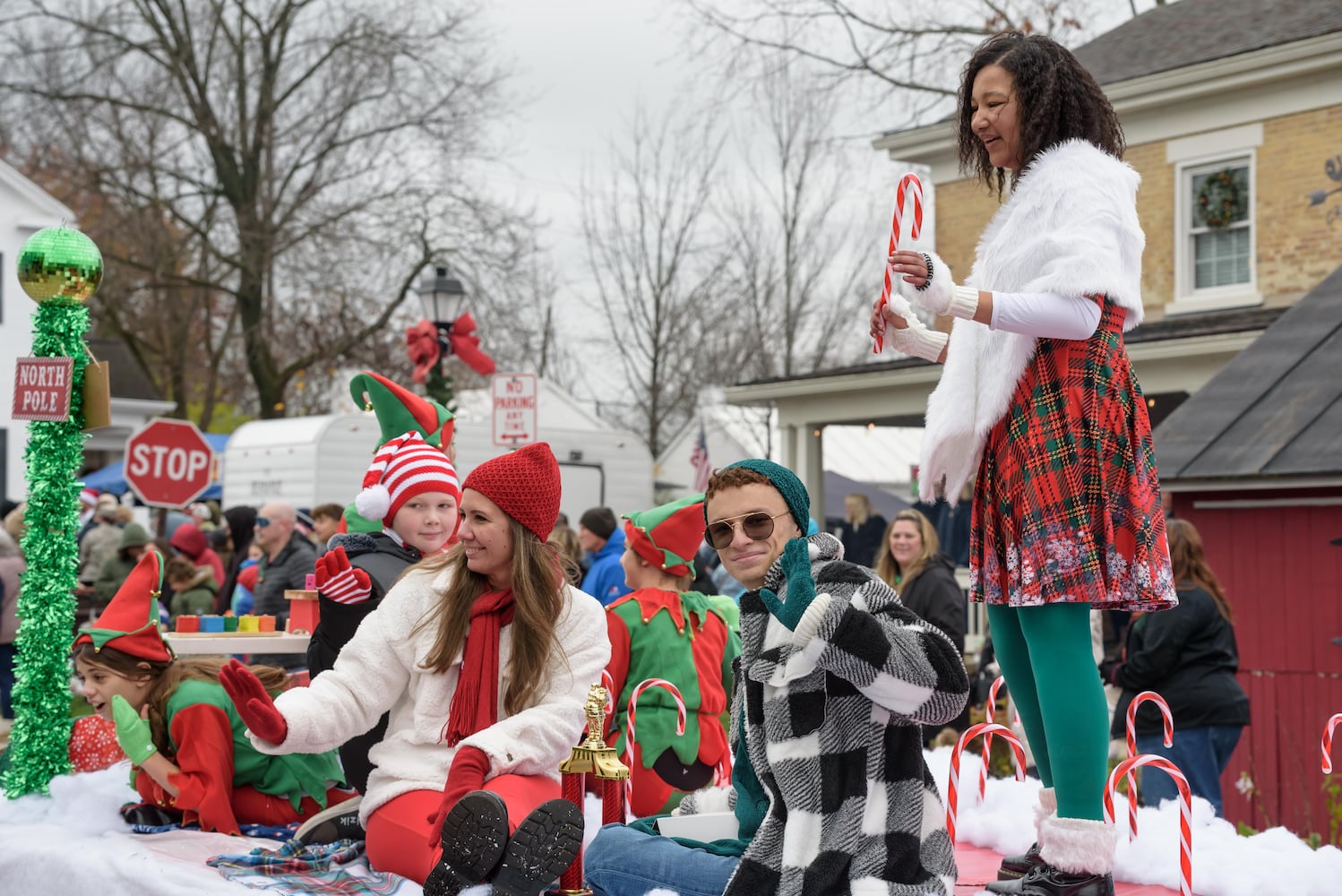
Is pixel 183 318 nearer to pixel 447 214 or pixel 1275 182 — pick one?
pixel 447 214

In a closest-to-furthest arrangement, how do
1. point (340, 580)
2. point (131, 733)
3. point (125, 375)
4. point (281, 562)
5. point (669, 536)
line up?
point (340, 580) → point (131, 733) → point (669, 536) → point (281, 562) → point (125, 375)

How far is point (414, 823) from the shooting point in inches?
165

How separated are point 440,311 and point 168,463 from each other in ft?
10.3

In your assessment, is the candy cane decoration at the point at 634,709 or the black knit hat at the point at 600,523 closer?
the candy cane decoration at the point at 634,709

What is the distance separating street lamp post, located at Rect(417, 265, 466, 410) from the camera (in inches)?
484

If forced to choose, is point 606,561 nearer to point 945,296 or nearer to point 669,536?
point 669,536

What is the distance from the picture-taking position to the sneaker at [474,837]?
3484mm

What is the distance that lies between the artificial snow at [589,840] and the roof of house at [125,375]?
→ 2574cm

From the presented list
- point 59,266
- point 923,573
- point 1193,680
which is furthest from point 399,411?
point 1193,680

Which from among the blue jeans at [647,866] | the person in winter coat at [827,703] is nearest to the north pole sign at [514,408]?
the blue jeans at [647,866]

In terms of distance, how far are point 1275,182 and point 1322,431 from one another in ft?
29.5

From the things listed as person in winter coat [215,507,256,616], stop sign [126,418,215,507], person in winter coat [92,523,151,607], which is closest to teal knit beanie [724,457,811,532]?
person in winter coat [215,507,256,616]

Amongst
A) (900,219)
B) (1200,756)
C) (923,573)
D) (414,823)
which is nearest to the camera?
(900,219)

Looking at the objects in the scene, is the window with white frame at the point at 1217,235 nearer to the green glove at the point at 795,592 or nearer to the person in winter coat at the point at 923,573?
the person in winter coat at the point at 923,573
